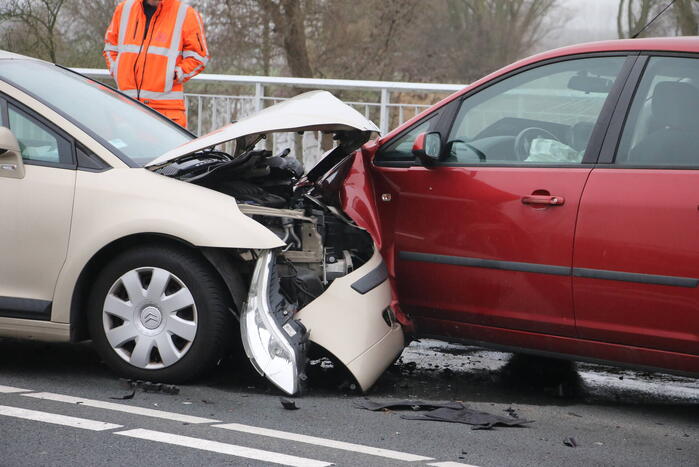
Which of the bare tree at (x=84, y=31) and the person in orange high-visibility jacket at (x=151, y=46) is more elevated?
the bare tree at (x=84, y=31)

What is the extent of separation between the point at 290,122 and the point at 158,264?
2.91ft

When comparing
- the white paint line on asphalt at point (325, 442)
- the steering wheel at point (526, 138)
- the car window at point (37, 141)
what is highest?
the steering wheel at point (526, 138)

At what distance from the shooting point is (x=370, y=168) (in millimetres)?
4984

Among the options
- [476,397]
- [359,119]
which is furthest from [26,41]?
[476,397]

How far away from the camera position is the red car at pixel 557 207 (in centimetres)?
406

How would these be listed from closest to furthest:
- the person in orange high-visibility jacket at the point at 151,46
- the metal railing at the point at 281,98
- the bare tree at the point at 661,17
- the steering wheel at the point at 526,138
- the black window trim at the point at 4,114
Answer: the steering wheel at the point at 526,138 < the black window trim at the point at 4,114 < the person in orange high-visibility jacket at the point at 151,46 < the metal railing at the point at 281,98 < the bare tree at the point at 661,17

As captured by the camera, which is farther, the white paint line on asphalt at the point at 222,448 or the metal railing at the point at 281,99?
the metal railing at the point at 281,99

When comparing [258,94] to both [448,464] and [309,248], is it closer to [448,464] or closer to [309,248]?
[309,248]

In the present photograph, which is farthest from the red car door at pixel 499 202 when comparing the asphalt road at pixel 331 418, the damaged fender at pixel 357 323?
the asphalt road at pixel 331 418

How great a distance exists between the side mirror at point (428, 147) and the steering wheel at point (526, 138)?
37 centimetres

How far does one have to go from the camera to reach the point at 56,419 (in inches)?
152

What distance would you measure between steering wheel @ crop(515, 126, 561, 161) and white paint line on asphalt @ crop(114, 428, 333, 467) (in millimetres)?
1781

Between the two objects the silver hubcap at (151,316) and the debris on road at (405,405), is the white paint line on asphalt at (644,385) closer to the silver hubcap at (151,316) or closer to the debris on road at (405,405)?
the debris on road at (405,405)

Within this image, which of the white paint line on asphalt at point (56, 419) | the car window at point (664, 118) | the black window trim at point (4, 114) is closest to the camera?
the white paint line on asphalt at point (56, 419)
